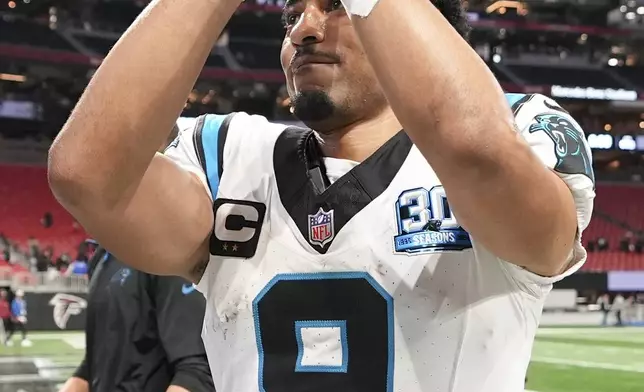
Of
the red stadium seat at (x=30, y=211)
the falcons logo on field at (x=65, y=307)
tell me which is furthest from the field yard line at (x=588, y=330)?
the red stadium seat at (x=30, y=211)

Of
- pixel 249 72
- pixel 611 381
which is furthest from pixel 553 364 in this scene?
pixel 249 72

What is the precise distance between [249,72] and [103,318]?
58.7 ft

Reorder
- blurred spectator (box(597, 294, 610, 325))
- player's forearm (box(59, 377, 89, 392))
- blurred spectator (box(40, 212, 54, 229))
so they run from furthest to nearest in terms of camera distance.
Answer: blurred spectator (box(40, 212, 54, 229)), blurred spectator (box(597, 294, 610, 325)), player's forearm (box(59, 377, 89, 392))

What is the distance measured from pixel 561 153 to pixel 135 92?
0.50 meters

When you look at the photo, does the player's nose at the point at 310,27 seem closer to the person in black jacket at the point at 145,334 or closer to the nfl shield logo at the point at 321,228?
the nfl shield logo at the point at 321,228

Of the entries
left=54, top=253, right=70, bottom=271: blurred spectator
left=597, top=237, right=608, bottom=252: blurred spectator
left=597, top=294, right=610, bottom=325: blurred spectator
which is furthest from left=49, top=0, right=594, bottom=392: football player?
left=597, top=237, right=608, bottom=252: blurred spectator

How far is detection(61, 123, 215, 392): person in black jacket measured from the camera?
1812 mm

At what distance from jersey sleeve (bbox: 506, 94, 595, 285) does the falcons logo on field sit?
6787 millimetres

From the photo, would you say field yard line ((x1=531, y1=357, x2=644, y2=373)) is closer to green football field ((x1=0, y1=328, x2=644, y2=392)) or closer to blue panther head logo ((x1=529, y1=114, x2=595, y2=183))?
green football field ((x1=0, y1=328, x2=644, y2=392))

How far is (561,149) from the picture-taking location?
0.91 meters

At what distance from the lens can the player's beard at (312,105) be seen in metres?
1.07

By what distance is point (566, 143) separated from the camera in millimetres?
925

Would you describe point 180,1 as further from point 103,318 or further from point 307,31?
point 103,318

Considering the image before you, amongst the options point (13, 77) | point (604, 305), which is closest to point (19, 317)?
point (13, 77)
